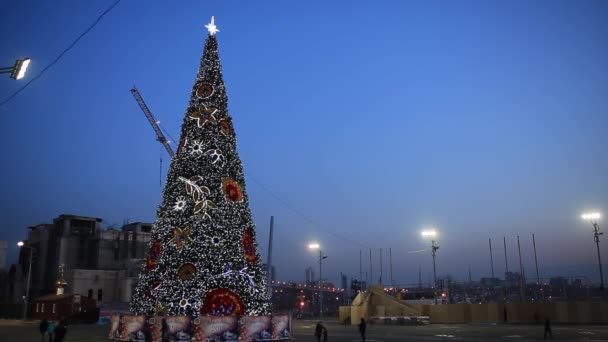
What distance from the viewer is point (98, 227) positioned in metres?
92.5

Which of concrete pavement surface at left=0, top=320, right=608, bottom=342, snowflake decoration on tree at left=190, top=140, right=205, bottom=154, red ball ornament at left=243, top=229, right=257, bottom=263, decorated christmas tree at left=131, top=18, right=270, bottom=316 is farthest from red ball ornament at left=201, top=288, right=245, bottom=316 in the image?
snowflake decoration on tree at left=190, top=140, right=205, bottom=154

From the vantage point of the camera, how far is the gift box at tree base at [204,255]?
80.7 ft

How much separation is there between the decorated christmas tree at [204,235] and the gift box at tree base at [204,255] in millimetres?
47

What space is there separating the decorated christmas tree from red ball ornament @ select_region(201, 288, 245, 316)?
0.7 inches

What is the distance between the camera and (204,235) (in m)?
25.4

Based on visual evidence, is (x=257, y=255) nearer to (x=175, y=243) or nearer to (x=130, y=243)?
(x=175, y=243)

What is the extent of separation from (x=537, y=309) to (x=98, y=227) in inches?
2832

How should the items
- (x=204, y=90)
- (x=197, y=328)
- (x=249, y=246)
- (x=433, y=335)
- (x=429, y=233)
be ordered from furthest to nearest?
1. (x=429, y=233)
2. (x=433, y=335)
3. (x=204, y=90)
4. (x=249, y=246)
5. (x=197, y=328)

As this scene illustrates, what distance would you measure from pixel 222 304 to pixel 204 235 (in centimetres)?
337

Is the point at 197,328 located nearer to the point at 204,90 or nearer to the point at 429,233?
the point at 204,90

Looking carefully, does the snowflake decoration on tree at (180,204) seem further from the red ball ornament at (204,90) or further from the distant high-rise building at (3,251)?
the distant high-rise building at (3,251)

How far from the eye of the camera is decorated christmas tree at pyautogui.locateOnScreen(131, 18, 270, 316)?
2498cm

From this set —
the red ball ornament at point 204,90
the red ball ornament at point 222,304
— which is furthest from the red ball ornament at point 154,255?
the red ball ornament at point 204,90

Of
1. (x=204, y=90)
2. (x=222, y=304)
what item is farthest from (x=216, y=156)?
(x=222, y=304)
